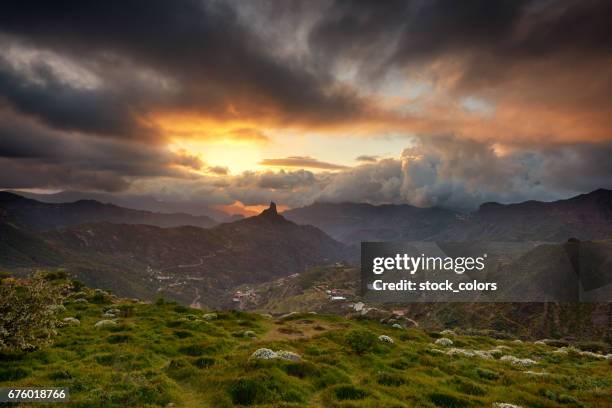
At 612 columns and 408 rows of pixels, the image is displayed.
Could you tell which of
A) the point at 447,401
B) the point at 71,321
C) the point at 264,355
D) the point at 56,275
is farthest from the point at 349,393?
the point at 56,275

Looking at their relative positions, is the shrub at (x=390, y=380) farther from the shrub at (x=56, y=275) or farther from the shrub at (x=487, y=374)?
the shrub at (x=56, y=275)

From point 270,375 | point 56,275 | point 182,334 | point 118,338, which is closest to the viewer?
point 270,375

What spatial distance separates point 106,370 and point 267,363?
942 centimetres

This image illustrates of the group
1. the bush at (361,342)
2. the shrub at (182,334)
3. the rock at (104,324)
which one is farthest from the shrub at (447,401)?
the rock at (104,324)

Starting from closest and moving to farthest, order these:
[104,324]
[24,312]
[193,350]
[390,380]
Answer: [390,380], [24,312], [193,350], [104,324]

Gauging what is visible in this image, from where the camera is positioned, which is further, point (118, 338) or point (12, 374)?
point (118, 338)

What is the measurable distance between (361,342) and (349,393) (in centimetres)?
1195

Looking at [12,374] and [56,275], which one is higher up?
[56,275]

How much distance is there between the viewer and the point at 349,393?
18.7 m

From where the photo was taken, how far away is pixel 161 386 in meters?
17.8

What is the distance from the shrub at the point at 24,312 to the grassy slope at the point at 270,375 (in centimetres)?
107

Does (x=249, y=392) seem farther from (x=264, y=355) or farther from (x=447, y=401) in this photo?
(x=447, y=401)

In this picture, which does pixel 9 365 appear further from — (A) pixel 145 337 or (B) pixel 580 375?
(B) pixel 580 375

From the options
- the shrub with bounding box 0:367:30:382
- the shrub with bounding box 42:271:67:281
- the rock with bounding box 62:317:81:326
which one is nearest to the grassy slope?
the shrub with bounding box 0:367:30:382
